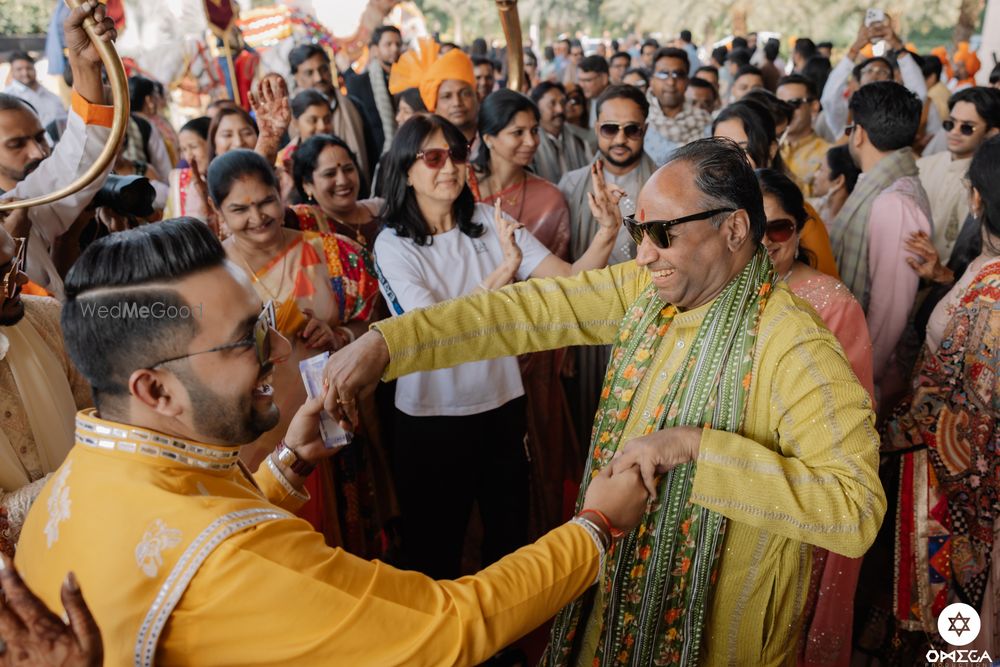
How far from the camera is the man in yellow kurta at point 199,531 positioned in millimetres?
1069

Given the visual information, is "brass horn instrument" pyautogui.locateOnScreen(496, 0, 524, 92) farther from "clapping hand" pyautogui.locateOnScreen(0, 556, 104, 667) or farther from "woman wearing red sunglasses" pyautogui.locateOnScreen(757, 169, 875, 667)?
"clapping hand" pyautogui.locateOnScreen(0, 556, 104, 667)

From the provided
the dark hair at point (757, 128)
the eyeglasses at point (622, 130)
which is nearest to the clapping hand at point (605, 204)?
the eyeglasses at point (622, 130)

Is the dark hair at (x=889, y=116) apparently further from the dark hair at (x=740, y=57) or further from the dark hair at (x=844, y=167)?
the dark hair at (x=740, y=57)

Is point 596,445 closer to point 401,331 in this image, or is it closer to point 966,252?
point 401,331

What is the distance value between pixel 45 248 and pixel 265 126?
4.50 ft

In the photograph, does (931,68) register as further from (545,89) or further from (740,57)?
(545,89)

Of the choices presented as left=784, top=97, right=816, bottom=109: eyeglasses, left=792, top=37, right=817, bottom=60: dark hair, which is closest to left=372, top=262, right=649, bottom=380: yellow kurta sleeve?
left=784, top=97, right=816, bottom=109: eyeglasses

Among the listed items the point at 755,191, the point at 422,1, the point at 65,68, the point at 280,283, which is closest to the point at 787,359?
the point at 755,191

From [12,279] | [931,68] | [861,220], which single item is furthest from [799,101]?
[12,279]

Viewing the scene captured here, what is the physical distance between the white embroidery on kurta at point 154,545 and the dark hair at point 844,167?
396 cm

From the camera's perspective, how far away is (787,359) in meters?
1.55

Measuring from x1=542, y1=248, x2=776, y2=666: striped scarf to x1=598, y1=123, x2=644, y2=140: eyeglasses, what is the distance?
1830 mm

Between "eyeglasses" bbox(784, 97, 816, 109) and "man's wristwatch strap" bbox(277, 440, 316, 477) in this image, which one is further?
"eyeglasses" bbox(784, 97, 816, 109)

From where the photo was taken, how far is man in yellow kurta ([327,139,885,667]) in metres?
1.47
